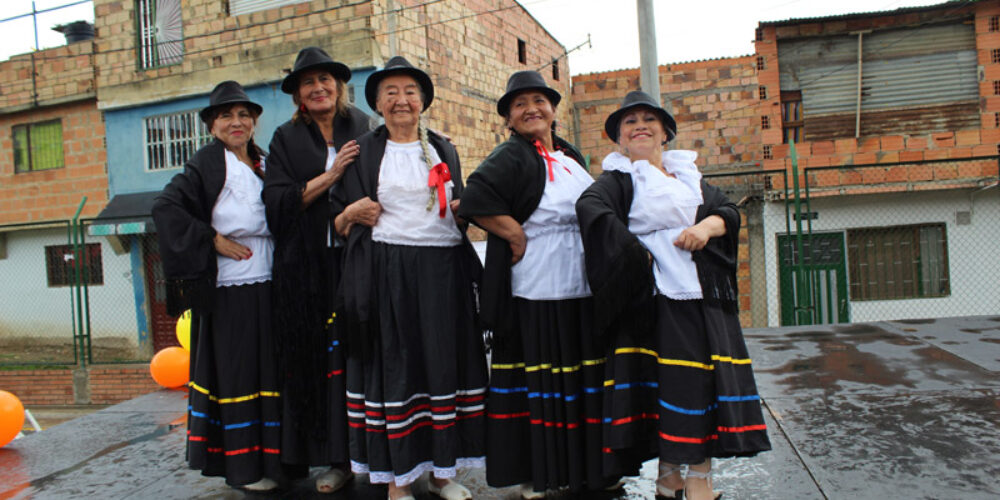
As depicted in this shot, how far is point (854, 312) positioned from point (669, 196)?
1053 cm

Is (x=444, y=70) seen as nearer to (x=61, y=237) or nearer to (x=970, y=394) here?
(x=61, y=237)

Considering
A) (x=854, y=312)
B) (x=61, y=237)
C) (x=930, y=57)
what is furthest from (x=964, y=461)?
(x=61, y=237)

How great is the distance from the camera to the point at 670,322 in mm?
2740

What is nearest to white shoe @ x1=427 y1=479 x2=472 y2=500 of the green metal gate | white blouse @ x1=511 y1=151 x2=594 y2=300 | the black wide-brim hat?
white blouse @ x1=511 y1=151 x2=594 y2=300

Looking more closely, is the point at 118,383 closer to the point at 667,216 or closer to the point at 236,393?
the point at 236,393

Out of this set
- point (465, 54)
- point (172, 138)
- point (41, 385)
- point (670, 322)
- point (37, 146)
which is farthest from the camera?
point (37, 146)

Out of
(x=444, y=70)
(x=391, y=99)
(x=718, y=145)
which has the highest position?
(x=444, y=70)

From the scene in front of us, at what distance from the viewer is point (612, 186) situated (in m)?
2.91

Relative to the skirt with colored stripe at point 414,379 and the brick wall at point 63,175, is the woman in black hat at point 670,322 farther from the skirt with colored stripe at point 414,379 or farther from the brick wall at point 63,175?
the brick wall at point 63,175

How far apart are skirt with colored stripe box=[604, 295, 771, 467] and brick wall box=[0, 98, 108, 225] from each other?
1514 centimetres

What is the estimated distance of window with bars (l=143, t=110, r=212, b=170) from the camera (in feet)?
46.0

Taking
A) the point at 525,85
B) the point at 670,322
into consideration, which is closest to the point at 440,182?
the point at 525,85

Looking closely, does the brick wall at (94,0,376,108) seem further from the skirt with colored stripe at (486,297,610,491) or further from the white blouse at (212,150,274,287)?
the skirt with colored stripe at (486,297,610,491)

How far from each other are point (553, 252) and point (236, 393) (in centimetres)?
153
